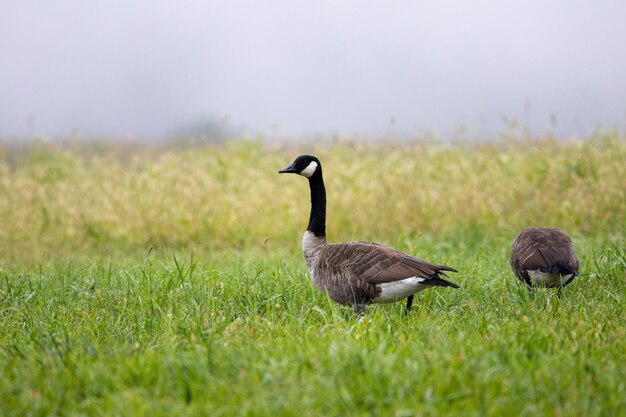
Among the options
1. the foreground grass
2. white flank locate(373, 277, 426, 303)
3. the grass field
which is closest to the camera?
the foreground grass

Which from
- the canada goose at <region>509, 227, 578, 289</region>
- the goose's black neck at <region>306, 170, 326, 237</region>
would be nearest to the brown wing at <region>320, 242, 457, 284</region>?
the goose's black neck at <region>306, 170, 326, 237</region>

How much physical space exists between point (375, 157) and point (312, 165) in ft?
30.1

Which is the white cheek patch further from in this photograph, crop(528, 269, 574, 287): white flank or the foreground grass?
crop(528, 269, 574, 287): white flank

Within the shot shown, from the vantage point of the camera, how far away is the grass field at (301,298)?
4340 mm

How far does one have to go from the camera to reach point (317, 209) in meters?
7.71

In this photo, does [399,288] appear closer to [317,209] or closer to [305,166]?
[317,209]

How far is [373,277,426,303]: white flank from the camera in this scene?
6117 mm

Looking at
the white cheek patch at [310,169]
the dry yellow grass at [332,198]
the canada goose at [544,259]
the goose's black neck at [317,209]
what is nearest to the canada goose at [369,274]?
the goose's black neck at [317,209]

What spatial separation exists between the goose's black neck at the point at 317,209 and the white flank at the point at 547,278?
7.01 feet

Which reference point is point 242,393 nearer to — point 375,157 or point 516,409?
point 516,409

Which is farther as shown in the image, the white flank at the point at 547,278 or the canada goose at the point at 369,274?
the white flank at the point at 547,278

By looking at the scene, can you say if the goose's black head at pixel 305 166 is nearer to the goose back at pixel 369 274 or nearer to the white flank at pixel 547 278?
the goose back at pixel 369 274

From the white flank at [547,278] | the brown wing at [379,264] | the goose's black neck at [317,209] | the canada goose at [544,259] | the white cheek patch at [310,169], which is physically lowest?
the white flank at [547,278]

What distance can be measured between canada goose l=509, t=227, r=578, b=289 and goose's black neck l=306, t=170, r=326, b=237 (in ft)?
6.53
